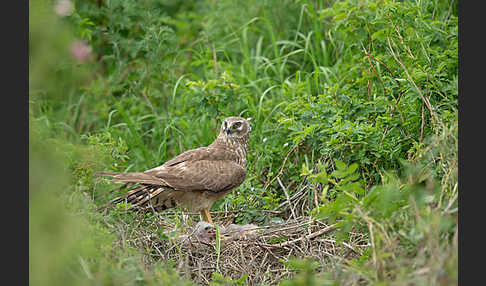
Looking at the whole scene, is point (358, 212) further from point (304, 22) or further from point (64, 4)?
point (304, 22)

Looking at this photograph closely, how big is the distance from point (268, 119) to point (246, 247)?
194 centimetres

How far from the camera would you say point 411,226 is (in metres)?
3.20

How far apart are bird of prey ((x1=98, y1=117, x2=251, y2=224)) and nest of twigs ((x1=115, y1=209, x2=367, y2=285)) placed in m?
0.33

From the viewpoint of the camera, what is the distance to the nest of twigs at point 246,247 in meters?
4.23

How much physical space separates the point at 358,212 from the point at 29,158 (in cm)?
185

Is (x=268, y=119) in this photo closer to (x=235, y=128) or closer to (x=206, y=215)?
(x=235, y=128)

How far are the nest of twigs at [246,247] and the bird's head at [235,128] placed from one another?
1020mm

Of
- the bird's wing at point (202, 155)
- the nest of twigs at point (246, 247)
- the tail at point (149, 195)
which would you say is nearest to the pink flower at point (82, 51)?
the bird's wing at point (202, 155)

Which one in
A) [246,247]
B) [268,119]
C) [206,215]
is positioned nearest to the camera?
[246,247]

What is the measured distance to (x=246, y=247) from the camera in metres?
4.56

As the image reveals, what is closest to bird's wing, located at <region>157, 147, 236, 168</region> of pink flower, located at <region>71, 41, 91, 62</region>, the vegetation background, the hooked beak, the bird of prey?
the bird of prey

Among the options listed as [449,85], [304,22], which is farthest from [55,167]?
[304,22]

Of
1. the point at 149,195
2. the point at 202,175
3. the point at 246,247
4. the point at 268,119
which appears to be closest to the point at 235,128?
the point at 202,175

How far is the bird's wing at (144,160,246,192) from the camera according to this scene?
4848 mm
